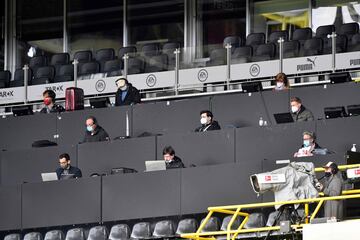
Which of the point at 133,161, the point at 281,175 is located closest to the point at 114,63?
the point at 133,161

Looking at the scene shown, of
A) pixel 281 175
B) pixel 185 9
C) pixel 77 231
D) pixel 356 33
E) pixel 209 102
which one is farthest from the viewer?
pixel 185 9

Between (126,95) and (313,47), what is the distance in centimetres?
389

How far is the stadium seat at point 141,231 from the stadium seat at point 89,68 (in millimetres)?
7243

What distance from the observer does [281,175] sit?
72.6 feet

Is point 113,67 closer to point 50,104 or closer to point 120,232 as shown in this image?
point 50,104

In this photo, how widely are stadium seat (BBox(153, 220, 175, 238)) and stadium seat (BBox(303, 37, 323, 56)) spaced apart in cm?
559

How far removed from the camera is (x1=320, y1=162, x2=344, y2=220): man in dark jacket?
21953 millimetres

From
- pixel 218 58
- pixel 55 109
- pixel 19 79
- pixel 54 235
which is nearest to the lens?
pixel 54 235

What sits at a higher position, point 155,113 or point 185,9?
point 185,9

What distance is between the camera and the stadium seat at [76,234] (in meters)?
26.1

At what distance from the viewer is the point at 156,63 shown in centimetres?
3062

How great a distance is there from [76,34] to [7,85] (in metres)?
4.24

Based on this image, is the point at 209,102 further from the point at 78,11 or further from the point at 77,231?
the point at 78,11

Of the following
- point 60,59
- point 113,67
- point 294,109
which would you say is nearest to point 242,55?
point 113,67
